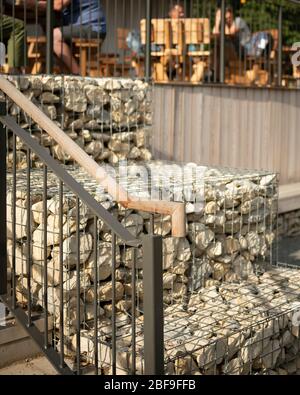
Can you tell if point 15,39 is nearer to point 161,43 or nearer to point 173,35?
point 161,43

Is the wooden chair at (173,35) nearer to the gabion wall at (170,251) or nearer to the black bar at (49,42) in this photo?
the gabion wall at (170,251)

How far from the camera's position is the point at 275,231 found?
6.96 metres

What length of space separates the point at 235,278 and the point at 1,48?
275 centimetres

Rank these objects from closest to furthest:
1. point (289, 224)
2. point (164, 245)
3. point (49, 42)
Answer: point (164, 245)
point (49, 42)
point (289, 224)

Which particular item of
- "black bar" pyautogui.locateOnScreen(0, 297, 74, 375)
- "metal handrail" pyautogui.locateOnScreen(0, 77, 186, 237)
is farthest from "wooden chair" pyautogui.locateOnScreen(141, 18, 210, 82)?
"black bar" pyautogui.locateOnScreen(0, 297, 74, 375)

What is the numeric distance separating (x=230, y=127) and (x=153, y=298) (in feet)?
18.1

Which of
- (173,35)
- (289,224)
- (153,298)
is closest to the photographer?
(153,298)

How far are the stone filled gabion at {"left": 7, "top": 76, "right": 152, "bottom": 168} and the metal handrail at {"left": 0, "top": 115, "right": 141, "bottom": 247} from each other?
201 centimetres

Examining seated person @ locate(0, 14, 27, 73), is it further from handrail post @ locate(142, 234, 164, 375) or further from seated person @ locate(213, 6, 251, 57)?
seated person @ locate(213, 6, 251, 57)

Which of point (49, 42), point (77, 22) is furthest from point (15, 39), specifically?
point (77, 22)

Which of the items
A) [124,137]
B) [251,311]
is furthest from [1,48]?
[251,311]

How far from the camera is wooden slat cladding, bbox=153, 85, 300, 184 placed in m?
7.68

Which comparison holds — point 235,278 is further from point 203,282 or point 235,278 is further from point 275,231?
point 275,231

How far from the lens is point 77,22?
24.1ft
